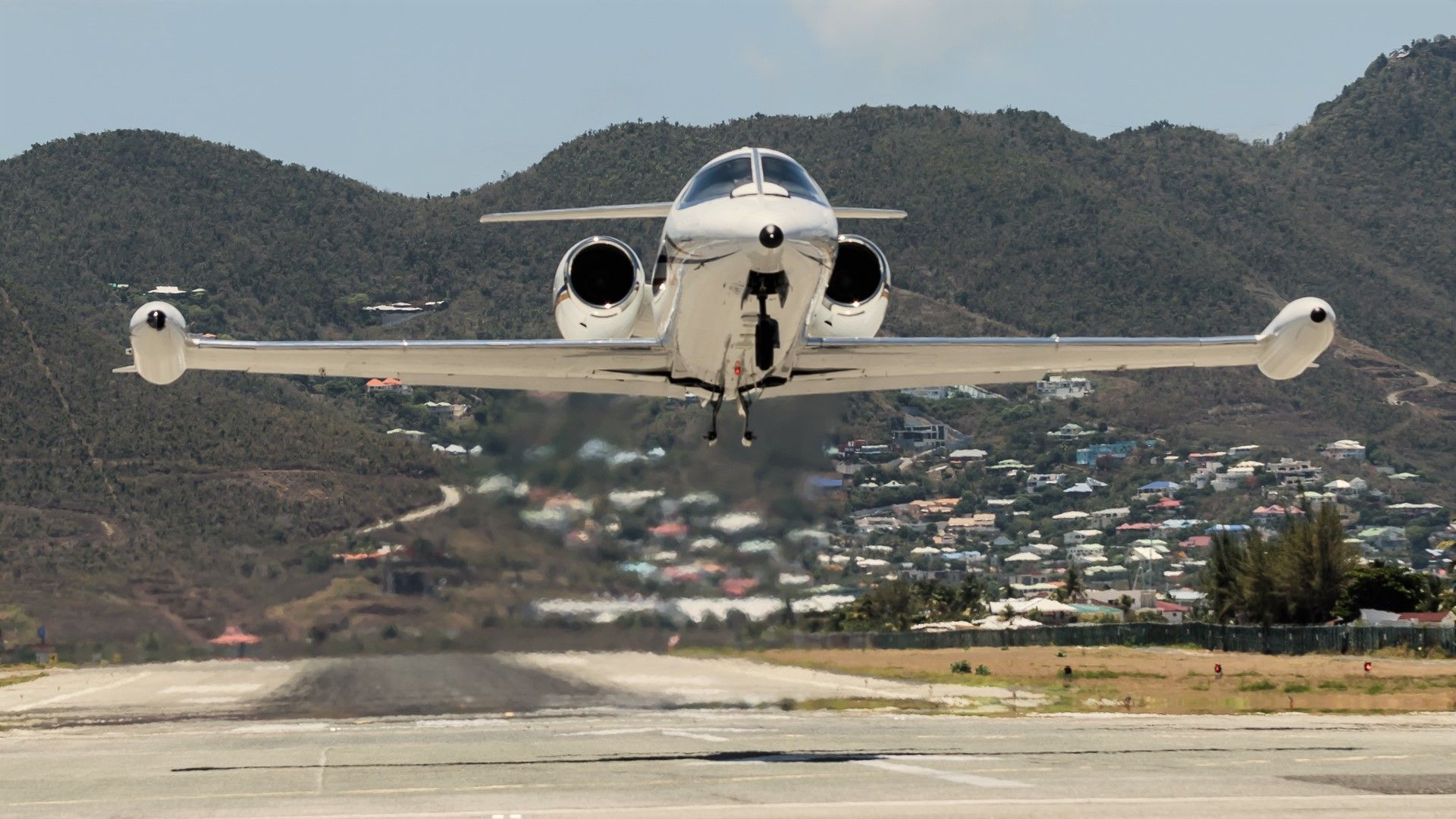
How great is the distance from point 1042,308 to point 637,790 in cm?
16662

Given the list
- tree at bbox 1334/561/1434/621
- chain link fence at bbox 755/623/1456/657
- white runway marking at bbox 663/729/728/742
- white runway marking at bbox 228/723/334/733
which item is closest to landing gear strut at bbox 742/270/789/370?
white runway marking at bbox 663/729/728/742

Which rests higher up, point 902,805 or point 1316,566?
point 1316,566

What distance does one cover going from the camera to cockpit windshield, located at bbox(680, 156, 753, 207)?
19453 mm

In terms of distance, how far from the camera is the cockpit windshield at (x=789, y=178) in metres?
19.4

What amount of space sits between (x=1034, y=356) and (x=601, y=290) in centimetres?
612

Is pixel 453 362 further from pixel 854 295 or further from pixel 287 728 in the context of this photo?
pixel 287 728

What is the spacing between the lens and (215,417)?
2437 inches

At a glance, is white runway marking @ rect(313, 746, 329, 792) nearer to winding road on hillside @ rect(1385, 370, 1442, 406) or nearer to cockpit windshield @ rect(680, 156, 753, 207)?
cockpit windshield @ rect(680, 156, 753, 207)

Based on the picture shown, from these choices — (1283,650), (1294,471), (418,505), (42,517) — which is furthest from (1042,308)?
(418,505)

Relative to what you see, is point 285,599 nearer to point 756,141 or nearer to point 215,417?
point 215,417

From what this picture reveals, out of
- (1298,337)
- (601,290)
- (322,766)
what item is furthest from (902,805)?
(601,290)

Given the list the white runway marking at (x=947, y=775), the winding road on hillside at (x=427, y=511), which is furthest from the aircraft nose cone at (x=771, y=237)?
the winding road on hillside at (x=427, y=511)

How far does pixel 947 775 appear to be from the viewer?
17.5 metres

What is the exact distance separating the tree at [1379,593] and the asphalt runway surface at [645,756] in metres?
47.0
